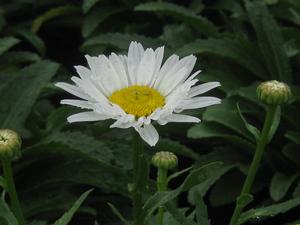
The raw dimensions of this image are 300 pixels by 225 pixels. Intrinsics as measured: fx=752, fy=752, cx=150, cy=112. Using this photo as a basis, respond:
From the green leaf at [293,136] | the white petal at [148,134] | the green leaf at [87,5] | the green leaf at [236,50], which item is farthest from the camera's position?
the green leaf at [87,5]

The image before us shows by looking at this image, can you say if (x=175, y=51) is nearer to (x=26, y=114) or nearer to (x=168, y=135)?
(x=168, y=135)

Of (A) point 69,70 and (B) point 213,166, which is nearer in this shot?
(B) point 213,166

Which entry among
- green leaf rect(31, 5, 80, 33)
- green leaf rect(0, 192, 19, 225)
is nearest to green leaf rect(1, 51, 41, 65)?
green leaf rect(31, 5, 80, 33)

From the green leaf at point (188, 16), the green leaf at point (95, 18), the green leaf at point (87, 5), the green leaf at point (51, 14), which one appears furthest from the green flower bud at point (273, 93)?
the green leaf at point (51, 14)

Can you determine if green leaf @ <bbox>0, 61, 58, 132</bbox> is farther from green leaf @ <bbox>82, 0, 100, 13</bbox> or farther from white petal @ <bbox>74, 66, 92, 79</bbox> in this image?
white petal @ <bbox>74, 66, 92, 79</bbox>

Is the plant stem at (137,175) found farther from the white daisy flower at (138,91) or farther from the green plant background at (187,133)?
the green plant background at (187,133)

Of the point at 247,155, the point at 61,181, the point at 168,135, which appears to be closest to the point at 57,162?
the point at 61,181
